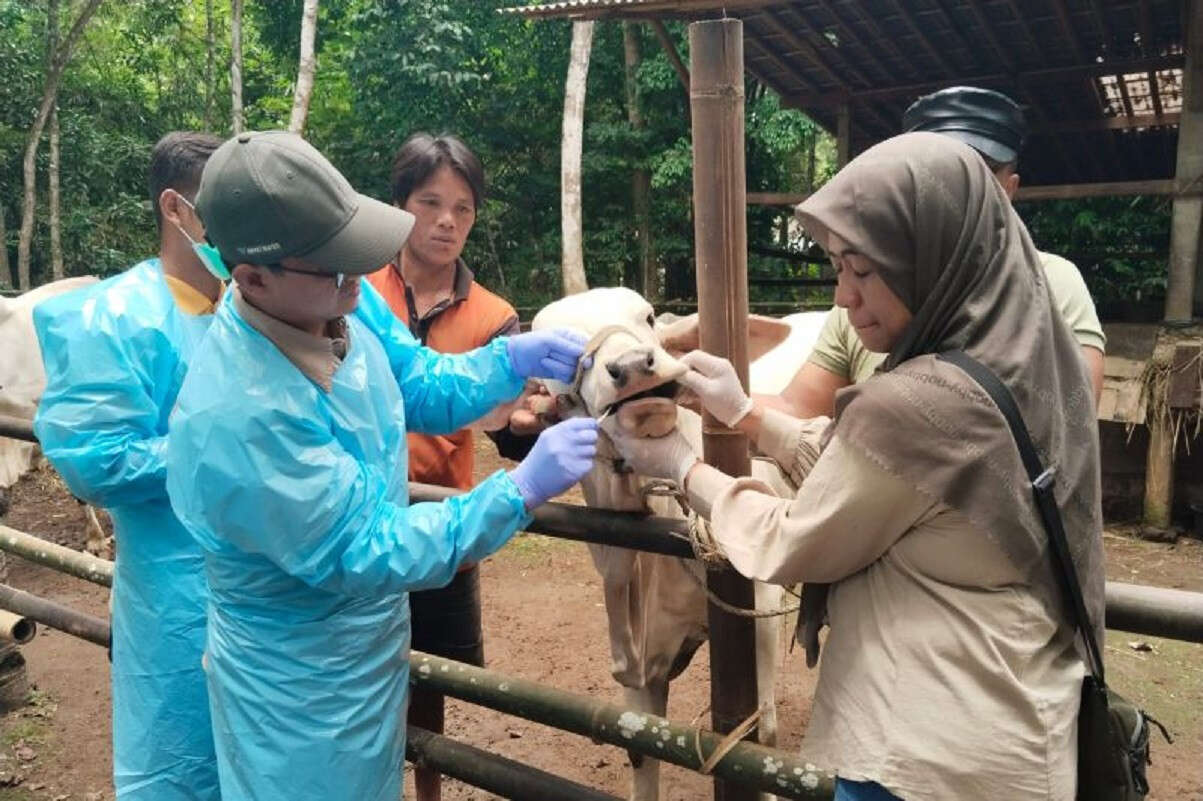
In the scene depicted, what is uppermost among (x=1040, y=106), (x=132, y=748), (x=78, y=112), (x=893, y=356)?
(x=78, y=112)

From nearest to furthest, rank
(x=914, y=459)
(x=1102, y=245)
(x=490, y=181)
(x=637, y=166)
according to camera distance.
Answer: (x=914, y=459), (x=1102, y=245), (x=637, y=166), (x=490, y=181)

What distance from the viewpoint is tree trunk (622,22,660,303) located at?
14.4 metres

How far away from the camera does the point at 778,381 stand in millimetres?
4086

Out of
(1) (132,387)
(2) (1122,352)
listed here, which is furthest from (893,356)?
(2) (1122,352)

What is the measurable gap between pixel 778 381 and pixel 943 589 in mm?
2757

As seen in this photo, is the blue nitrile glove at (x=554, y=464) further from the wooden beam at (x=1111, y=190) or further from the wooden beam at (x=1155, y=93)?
the wooden beam at (x=1155, y=93)

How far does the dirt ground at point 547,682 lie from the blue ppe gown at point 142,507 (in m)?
1.64

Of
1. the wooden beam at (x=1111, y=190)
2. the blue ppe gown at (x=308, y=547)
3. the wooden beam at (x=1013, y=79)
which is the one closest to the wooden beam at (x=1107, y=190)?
the wooden beam at (x=1111, y=190)

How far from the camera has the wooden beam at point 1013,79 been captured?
7.74 meters

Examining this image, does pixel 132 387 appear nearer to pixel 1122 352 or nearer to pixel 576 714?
pixel 576 714

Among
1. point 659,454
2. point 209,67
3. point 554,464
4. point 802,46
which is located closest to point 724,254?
point 659,454

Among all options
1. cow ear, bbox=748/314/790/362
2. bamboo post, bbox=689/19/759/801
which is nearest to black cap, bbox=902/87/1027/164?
cow ear, bbox=748/314/790/362

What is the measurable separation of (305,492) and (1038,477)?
3.63 feet

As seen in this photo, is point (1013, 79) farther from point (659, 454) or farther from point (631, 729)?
point (631, 729)
